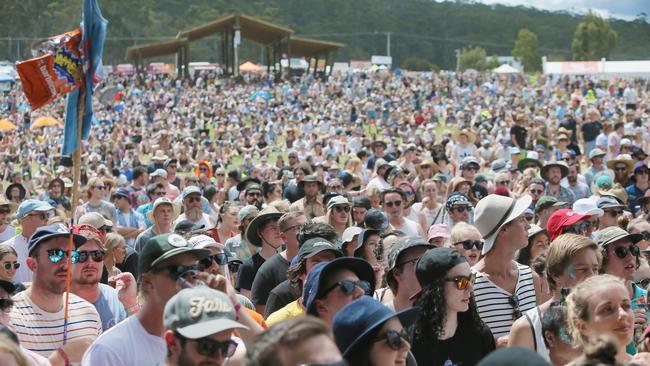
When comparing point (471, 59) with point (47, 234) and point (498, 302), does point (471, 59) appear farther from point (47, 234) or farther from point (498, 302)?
point (47, 234)

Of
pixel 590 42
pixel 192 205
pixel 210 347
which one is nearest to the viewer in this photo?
pixel 210 347

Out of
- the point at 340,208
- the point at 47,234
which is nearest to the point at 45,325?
the point at 47,234

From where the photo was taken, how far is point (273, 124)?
136 ft

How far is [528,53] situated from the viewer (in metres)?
123

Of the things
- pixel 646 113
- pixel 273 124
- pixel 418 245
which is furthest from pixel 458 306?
pixel 273 124

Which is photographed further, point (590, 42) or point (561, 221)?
point (590, 42)

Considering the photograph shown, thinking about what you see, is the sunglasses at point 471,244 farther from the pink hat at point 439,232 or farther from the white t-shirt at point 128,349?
the white t-shirt at point 128,349

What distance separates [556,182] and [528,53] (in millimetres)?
114372

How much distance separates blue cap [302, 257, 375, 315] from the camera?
14.6 feet

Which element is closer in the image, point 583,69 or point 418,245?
point 418,245

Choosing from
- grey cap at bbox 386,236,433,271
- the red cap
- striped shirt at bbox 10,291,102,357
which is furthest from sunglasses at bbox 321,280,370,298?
the red cap

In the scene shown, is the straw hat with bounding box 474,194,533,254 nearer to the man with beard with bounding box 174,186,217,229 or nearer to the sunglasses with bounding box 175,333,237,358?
the sunglasses with bounding box 175,333,237,358

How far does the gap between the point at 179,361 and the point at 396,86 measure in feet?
173

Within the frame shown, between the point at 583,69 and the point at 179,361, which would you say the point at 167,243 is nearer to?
the point at 179,361
